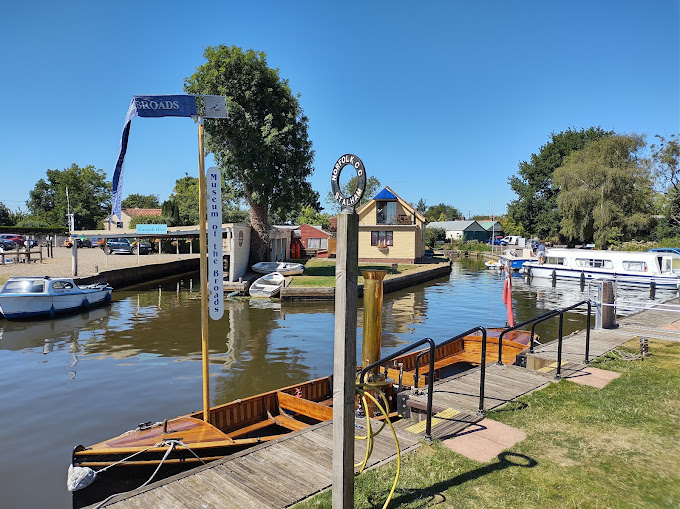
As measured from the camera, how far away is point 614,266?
33.7 metres

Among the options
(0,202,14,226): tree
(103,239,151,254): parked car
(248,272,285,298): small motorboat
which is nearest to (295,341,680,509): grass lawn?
(248,272,285,298): small motorboat

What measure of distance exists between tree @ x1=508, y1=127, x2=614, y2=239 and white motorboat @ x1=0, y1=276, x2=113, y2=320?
191 feet

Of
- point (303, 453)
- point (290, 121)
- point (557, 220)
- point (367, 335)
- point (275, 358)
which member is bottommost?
point (275, 358)

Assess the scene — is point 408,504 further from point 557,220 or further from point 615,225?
point 557,220

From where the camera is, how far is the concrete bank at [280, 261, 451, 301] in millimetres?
26656

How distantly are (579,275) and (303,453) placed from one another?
35624 millimetres

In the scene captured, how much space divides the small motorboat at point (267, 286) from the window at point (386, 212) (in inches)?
737

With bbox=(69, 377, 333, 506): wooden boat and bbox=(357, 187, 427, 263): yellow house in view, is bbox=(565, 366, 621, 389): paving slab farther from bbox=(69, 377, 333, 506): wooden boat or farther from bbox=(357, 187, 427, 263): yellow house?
bbox=(357, 187, 427, 263): yellow house

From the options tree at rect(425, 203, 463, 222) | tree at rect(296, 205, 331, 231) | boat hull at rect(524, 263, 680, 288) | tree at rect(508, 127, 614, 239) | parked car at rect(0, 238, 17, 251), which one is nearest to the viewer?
boat hull at rect(524, 263, 680, 288)

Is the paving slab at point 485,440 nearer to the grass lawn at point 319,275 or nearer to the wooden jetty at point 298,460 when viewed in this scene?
the wooden jetty at point 298,460

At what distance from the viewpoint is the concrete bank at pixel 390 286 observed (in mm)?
26656

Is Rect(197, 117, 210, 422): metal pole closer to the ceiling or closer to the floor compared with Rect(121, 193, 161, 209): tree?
closer to the floor

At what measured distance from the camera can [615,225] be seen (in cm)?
4728

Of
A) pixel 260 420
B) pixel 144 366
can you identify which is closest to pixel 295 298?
pixel 144 366
